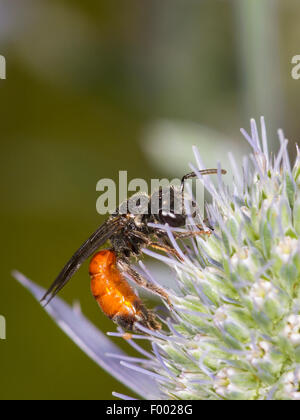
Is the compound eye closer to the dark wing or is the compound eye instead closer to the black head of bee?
the black head of bee

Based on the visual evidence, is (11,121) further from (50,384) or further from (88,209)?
(50,384)

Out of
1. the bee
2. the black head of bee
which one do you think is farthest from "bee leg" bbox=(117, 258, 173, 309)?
the black head of bee

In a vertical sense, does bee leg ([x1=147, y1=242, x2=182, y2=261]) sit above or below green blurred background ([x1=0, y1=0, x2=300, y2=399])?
A: below

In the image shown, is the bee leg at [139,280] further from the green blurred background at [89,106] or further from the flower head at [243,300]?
the green blurred background at [89,106]

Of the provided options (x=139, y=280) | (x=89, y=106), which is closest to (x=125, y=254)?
(x=139, y=280)

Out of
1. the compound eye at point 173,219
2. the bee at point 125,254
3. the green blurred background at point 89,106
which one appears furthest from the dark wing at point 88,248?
the green blurred background at point 89,106
